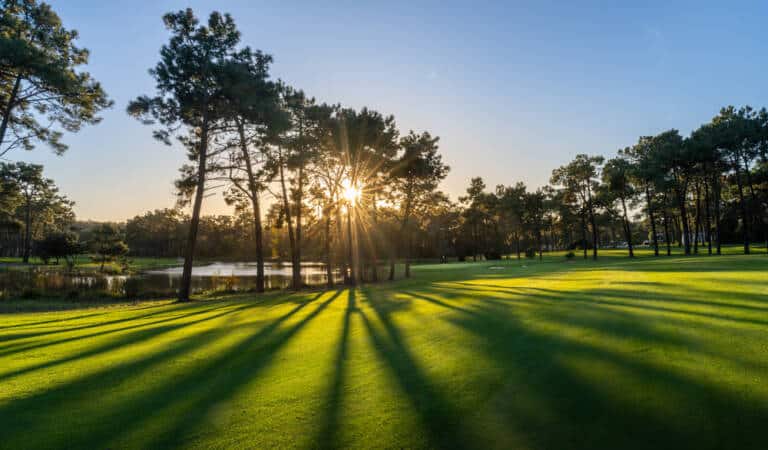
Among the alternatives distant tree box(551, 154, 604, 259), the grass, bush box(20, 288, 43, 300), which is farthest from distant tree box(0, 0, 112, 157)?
distant tree box(551, 154, 604, 259)

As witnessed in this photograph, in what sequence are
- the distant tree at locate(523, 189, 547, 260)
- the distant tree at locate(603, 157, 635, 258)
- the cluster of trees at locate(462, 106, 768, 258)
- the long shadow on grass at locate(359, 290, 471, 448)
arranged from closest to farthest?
the long shadow on grass at locate(359, 290, 471, 448)
the cluster of trees at locate(462, 106, 768, 258)
the distant tree at locate(603, 157, 635, 258)
the distant tree at locate(523, 189, 547, 260)

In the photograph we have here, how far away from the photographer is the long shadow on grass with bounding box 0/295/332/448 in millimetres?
3311

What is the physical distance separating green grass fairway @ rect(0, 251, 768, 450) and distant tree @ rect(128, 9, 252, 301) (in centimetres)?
1419

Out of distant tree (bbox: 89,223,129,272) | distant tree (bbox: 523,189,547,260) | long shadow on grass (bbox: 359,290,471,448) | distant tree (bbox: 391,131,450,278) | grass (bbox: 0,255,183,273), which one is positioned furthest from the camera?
distant tree (bbox: 523,189,547,260)

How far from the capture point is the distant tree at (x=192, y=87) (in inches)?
758

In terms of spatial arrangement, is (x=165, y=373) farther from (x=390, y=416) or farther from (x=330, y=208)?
(x=330, y=208)

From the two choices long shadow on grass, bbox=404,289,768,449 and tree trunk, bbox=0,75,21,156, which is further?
tree trunk, bbox=0,75,21,156

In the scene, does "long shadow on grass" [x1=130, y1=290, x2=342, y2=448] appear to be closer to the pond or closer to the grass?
the pond

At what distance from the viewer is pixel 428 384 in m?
4.00

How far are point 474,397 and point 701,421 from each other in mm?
1851

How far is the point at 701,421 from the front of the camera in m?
2.93

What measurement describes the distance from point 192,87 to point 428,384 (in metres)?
22.0

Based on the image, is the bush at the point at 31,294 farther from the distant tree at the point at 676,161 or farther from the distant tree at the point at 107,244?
the distant tree at the point at 676,161

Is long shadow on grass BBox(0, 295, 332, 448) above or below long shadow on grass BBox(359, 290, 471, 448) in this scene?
below
